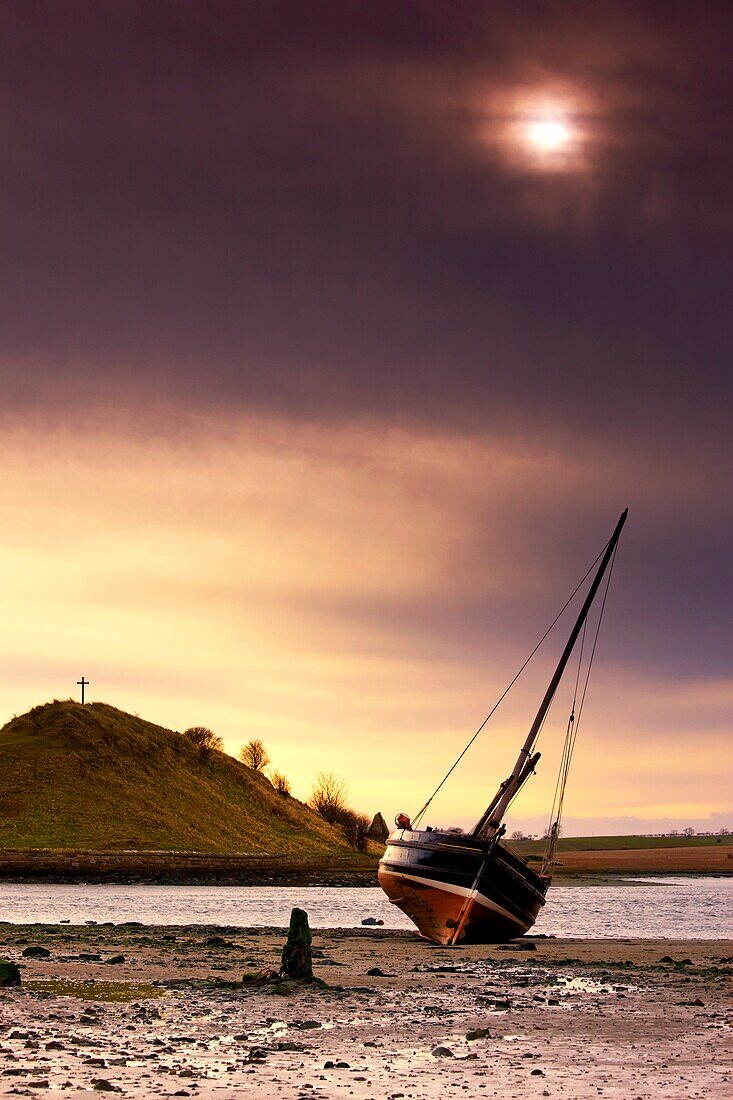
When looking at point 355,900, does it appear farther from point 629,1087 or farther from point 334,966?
point 629,1087

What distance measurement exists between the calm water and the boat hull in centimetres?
914

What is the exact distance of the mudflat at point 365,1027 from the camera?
1271 centimetres

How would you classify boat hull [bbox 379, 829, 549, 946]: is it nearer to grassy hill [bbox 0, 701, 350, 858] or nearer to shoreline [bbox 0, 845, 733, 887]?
shoreline [bbox 0, 845, 733, 887]

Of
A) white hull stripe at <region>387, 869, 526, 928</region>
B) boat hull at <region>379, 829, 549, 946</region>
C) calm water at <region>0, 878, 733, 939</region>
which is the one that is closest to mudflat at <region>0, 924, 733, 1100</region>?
white hull stripe at <region>387, 869, 526, 928</region>

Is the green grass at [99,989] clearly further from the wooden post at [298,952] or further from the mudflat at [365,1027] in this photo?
the wooden post at [298,952]

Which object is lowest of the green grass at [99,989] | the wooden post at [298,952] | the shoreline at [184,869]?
the shoreline at [184,869]

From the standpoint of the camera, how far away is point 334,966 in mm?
27562

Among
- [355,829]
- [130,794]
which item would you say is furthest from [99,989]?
[355,829]

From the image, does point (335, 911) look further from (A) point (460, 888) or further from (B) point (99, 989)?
(B) point (99, 989)

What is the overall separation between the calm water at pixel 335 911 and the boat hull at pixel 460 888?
914 cm

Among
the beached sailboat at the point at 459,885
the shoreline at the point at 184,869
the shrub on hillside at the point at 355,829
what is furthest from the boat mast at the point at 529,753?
the shrub on hillside at the point at 355,829

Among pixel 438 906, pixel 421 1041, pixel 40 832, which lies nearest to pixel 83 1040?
pixel 421 1041

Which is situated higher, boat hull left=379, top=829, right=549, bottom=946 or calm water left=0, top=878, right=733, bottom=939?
boat hull left=379, top=829, right=549, bottom=946

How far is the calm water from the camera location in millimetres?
53156
